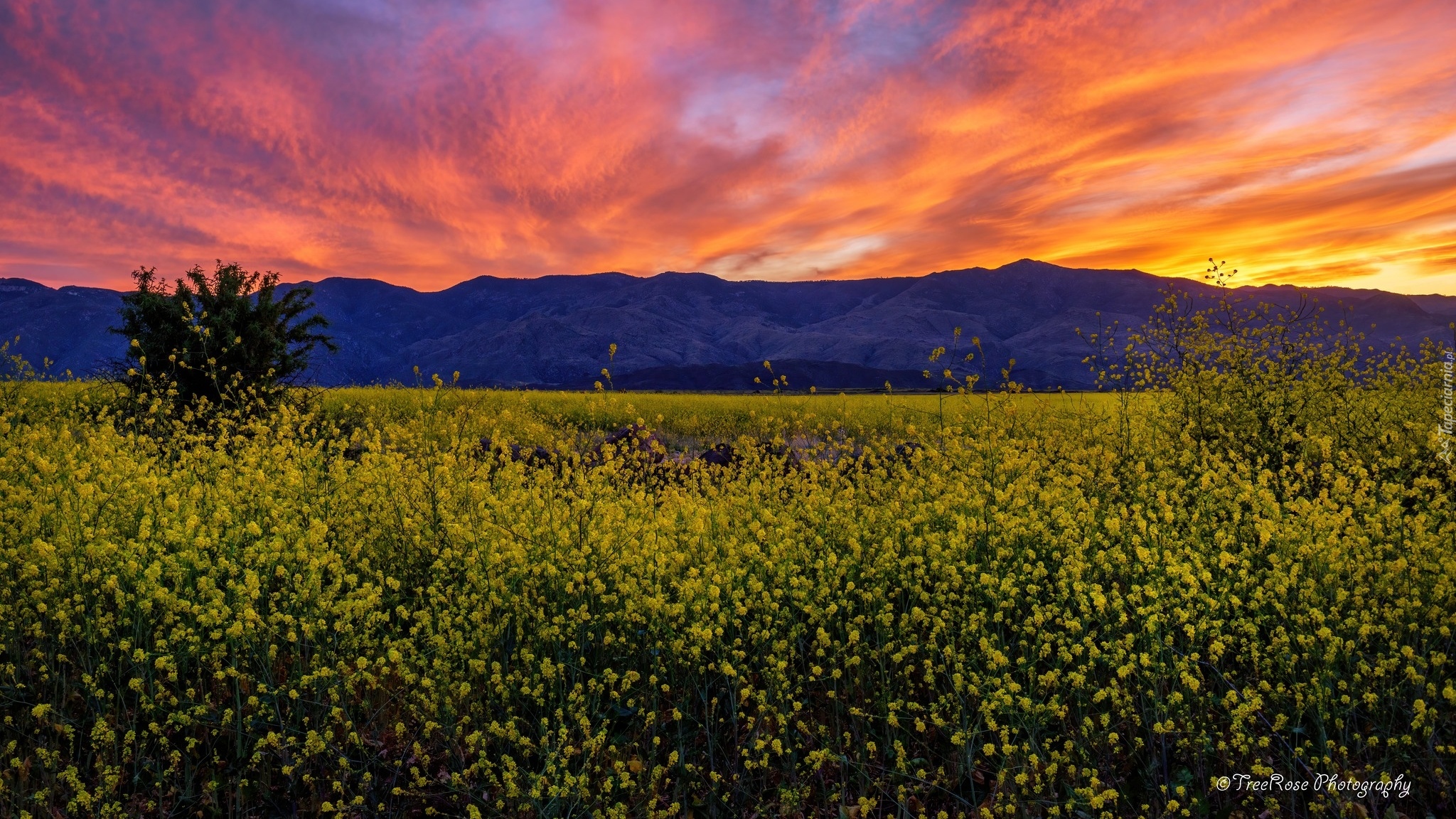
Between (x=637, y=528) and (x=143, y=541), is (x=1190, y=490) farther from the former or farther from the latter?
(x=143, y=541)

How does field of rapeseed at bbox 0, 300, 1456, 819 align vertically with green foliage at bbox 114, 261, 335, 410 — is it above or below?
below

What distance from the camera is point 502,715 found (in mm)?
4441

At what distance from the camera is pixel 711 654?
4.76 meters

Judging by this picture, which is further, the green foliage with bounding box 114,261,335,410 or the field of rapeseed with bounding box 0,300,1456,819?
the green foliage with bounding box 114,261,335,410

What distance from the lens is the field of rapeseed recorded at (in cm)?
389

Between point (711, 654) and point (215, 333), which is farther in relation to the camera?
point (215, 333)

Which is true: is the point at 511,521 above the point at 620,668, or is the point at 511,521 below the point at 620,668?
above

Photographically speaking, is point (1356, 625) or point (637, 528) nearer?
point (1356, 625)

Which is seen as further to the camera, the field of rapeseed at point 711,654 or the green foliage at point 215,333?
the green foliage at point 215,333

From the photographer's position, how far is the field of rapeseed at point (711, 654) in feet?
12.8

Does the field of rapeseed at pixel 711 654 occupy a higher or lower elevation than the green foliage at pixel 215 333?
lower

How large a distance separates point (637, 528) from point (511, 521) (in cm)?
102

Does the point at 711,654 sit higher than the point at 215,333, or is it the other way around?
the point at 215,333

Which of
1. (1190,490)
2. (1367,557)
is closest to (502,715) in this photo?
(1367,557)
